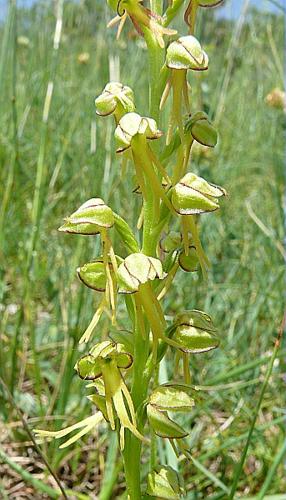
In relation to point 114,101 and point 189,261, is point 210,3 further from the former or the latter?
point 189,261

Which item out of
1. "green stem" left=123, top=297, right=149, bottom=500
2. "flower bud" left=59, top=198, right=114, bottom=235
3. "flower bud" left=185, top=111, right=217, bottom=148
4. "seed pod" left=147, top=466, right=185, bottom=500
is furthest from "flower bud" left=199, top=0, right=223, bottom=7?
"seed pod" left=147, top=466, right=185, bottom=500

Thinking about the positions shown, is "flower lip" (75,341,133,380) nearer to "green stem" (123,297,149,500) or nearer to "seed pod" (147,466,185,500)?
"green stem" (123,297,149,500)

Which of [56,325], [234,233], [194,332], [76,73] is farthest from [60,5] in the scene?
[76,73]

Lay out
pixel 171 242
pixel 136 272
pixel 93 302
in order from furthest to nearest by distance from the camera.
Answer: pixel 93 302, pixel 171 242, pixel 136 272

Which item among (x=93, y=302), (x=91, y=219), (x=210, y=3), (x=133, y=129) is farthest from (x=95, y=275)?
(x=93, y=302)

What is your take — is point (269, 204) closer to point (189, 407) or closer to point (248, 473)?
point (248, 473)

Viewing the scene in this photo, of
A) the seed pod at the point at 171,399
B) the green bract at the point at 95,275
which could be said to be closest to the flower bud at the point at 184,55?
the green bract at the point at 95,275
